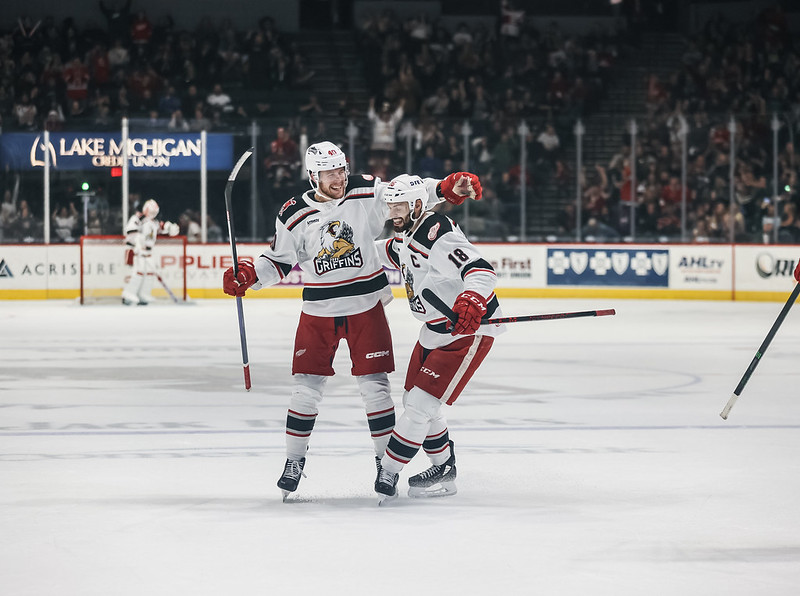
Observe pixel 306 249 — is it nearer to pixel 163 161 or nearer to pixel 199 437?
pixel 199 437

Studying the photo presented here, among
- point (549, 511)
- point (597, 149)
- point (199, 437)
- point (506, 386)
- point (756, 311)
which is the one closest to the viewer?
point (549, 511)

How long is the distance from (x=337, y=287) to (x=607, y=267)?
1258cm

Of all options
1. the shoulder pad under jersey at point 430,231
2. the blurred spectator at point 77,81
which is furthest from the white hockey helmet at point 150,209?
the shoulder pad under jersey at point 430,231

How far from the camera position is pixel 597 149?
1675 centimetres

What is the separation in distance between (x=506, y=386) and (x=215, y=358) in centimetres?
272

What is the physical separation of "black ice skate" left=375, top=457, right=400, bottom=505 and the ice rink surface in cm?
5

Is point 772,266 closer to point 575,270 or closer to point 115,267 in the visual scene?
point 575,270

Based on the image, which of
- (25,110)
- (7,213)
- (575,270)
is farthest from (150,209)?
(575,270)

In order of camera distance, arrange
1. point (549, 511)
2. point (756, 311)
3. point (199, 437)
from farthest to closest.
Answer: point (756, 311) → point (199, 437) → point (549, 511)

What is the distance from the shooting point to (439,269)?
194 inches

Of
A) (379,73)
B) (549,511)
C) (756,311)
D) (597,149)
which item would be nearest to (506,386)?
(549,511)

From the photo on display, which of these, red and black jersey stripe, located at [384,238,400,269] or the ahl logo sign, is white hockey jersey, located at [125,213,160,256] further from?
red and black jersey stripe, located at [384,238,400,269]

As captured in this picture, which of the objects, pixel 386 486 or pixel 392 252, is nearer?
pixel 386 486

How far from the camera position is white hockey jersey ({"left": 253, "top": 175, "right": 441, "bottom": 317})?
5059 millimetres
